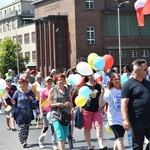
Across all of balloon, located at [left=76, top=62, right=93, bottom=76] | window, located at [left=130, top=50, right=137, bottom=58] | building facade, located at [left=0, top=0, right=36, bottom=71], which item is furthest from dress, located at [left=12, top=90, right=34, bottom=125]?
building facade, located at [left=0, top=0, right=36, bottom=71]

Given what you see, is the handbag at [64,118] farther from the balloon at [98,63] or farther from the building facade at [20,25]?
the building facade at [20,25]

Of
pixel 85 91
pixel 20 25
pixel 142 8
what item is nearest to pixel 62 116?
pixel 85 91

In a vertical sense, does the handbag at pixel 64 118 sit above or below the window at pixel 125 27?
below

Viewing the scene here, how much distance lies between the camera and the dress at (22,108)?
37.8 ft

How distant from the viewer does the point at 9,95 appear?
14.8m

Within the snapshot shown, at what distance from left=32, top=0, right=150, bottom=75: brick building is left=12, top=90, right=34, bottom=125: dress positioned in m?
51.0

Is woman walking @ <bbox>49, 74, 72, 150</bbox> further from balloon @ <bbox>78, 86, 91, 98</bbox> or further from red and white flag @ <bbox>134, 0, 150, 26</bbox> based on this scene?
red and white flag @ <bbox>134, 0, 150, 26</bbox>

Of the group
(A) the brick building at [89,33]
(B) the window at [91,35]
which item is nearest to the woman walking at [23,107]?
(A) the brick building at [89,33]

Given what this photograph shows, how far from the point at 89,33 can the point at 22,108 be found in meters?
53.6

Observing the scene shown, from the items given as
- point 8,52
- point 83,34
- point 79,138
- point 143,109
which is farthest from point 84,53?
point 143,109

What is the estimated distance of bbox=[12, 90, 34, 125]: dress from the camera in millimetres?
11523

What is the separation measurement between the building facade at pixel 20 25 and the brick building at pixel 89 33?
76.1 feet

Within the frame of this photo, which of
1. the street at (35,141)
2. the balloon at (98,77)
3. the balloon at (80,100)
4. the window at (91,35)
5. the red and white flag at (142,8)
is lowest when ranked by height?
the street at (35,141)

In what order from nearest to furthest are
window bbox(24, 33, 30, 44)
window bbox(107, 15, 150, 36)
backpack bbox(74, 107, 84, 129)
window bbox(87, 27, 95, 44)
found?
backpack bbox(74, 107, 84, 129), window bbox(87, 27, 95, 44), window bbox(107, 15, 150, 36), window bbox(24, 33, 30, 44)
